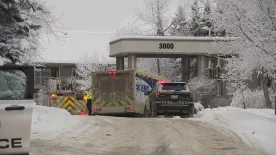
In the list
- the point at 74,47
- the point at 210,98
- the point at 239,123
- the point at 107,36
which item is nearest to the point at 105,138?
the point at 239,123

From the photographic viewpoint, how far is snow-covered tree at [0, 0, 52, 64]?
17922 mm

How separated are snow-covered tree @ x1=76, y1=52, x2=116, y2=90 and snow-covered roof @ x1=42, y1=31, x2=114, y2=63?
0.56 m

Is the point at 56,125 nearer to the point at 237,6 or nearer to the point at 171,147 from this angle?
the point at 171,147

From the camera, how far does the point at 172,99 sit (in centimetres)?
2112

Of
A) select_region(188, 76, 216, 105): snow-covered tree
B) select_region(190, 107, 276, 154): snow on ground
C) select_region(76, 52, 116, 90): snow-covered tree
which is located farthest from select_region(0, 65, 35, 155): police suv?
select_region(76, 52, 116, 90): snow-covered tree

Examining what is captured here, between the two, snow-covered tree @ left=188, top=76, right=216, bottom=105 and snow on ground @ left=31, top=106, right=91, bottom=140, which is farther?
snow-covered tree @ left=188, top=76, right=216, bottom=105

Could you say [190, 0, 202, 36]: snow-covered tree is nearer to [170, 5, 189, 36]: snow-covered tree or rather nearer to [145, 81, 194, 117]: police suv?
[170, 5, 189, 36]: snow-covered tree

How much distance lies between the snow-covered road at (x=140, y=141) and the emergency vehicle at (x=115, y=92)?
9.15 meters

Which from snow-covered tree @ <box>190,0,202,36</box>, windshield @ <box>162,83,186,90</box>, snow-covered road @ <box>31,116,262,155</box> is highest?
snow-covered tree @ <box>190,0,202,36</box>

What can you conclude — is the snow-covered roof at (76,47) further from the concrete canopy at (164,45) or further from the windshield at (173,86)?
the windshield at (173,86)

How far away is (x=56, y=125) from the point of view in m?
14.9

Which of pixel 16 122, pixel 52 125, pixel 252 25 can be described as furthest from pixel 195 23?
pixel 16 122

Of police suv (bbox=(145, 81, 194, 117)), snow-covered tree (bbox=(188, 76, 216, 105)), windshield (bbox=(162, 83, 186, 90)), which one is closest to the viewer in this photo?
police suv (bbox=(145, 81, 194, 117))

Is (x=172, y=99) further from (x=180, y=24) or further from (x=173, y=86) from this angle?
(x=180, y=24)
